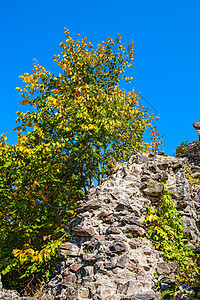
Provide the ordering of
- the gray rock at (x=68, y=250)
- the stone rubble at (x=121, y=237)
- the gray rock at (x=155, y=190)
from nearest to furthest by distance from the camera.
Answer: the stone rubble at (x=121, y=237)
the gray rock at (x=68, y=250)
the gray rock at (x=155, y=190)

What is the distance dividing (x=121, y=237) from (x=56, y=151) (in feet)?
14.3

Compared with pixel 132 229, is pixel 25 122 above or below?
above

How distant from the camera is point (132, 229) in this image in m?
7.09

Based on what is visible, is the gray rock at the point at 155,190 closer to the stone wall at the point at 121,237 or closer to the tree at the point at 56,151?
the stone wall at the point at 121,237

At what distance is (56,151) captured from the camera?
32.0 feet

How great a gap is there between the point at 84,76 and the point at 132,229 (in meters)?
7.43

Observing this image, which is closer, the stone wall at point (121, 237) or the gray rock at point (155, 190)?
the stone wall at point (121, 237)

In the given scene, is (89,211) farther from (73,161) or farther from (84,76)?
(84,76)

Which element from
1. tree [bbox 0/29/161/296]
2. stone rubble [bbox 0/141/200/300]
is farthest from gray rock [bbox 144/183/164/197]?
tree [bbox 0/29/161/296]

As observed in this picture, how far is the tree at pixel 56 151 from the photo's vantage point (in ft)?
28.4

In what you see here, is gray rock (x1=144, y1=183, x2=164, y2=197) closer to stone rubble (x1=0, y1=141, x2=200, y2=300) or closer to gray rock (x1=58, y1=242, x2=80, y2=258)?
stone rubble (x1=0, y1=141, x2=200, y2=300)

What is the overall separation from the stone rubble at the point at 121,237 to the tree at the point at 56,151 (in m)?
1.01

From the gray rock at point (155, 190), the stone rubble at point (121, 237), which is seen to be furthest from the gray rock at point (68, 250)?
the gray rock at point (155, 190)

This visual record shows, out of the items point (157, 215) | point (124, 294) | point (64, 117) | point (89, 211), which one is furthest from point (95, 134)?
point (124, 294)
